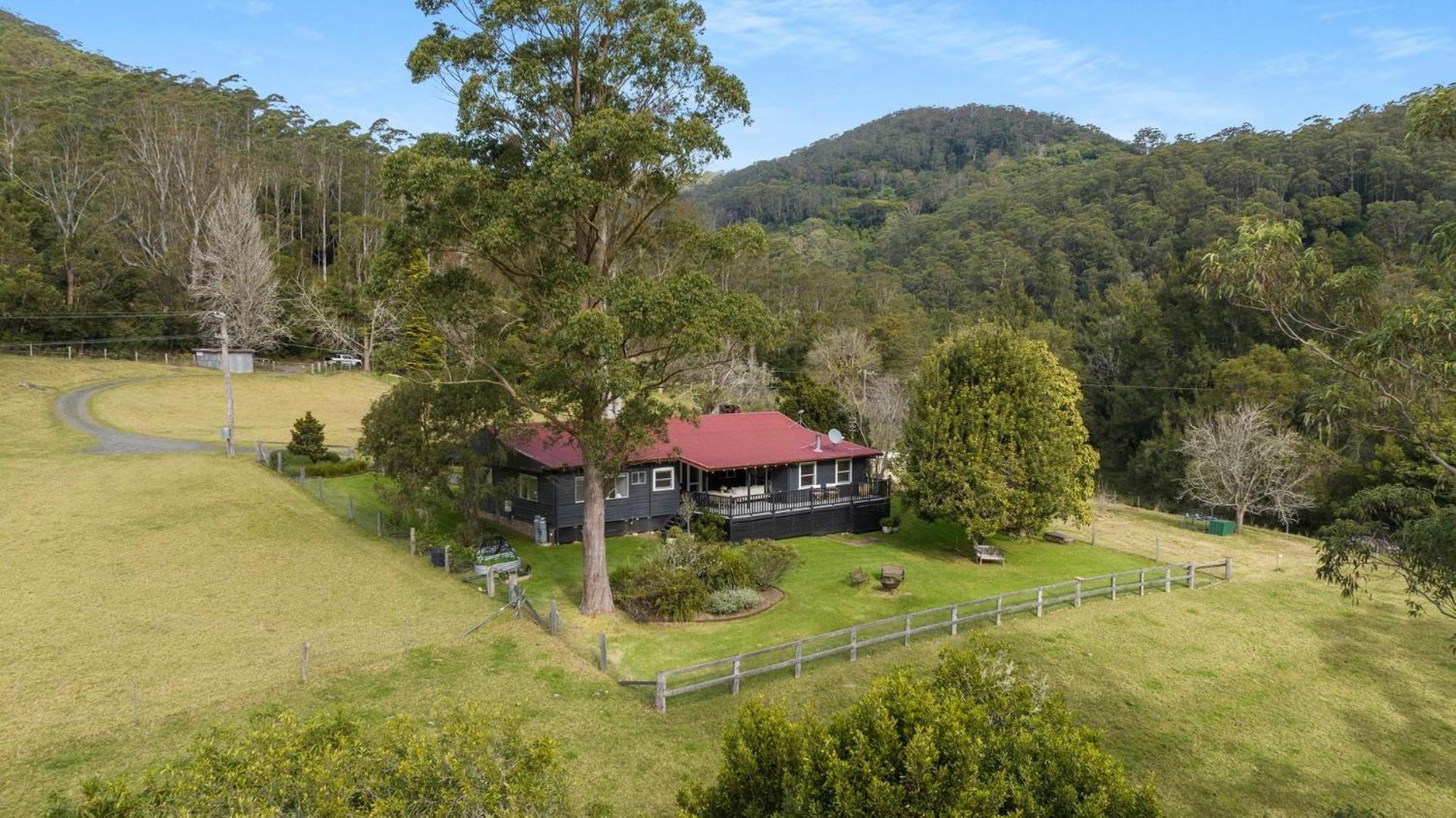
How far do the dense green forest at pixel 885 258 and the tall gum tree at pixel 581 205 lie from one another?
104 inches

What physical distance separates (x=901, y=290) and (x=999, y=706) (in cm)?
8837

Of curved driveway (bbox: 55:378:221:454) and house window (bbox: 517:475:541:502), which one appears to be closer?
house window (bbox: 517:475:541:502)

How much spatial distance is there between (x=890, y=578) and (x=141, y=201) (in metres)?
70.7

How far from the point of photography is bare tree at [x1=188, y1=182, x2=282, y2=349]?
55.6 m

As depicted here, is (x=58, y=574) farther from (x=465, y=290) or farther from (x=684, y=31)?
(x=684, y=31)

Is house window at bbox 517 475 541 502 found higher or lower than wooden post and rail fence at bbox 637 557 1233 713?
higher

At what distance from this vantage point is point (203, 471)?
102 ft

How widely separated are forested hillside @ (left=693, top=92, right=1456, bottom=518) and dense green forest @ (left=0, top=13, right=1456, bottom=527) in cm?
24

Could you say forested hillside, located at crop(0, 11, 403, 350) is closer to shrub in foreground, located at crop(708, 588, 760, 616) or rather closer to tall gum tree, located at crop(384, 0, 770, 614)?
tall gum tree, located at crop(384, 0, 770, 614)

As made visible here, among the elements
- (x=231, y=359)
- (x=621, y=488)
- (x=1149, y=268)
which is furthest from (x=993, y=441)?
(x=1149, y=268)

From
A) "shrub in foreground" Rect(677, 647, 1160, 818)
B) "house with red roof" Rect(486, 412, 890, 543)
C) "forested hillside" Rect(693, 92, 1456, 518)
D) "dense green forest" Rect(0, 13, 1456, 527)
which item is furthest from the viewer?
"dense green forest" Rect(0, 13, 1456, 527)

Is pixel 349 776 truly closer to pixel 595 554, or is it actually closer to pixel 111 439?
pixel 595 554

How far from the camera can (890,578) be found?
75.3 feet

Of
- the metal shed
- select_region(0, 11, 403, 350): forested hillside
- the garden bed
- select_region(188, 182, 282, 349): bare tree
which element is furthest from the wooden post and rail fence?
the metal shed
